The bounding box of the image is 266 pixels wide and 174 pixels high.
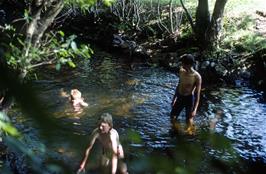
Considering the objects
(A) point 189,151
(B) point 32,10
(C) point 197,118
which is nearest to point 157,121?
(C) point 197,118

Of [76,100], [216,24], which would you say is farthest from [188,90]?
[216,24]

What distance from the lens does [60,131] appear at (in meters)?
0.82

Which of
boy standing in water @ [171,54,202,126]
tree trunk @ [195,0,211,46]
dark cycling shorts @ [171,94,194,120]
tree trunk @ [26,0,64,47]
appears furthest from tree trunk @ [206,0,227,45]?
tree trunk @ [26,0,64,47]

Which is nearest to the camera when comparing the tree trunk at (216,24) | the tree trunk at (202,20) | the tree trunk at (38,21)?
the tree trunk at (38,21)

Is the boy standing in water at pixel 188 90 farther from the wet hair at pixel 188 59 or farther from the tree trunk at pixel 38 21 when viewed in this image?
the tree trunk at pixel 38 21

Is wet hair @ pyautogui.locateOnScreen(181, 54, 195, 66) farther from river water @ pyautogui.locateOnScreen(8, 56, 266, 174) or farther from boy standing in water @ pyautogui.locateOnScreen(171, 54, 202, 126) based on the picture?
river water @ pyautogui.locateOnScreen(8, 56, 266, 174)

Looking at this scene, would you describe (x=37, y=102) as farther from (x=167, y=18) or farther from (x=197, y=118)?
(x=167, y=18)

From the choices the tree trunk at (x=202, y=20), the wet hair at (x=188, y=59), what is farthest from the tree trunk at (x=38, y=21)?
the tree trunk at (x=202, y=20)

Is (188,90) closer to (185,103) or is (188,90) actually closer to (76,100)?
(185,103)

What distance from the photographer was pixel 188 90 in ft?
33.8

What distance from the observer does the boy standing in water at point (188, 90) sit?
32.1 ft

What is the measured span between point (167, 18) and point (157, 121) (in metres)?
9.41

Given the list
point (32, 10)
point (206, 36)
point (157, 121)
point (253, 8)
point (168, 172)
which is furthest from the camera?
point (253, 8)

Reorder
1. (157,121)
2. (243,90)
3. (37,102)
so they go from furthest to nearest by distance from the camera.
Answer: (243,90), (157,121), (37,102)
